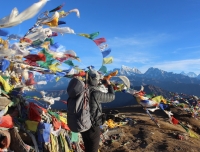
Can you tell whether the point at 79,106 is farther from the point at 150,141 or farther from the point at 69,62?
the point at 150,141

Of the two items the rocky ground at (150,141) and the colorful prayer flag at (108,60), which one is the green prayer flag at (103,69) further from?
the rocky ground at (150,141)

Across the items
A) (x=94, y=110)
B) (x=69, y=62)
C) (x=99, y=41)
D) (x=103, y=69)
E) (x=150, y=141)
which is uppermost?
(x=99, y=41)

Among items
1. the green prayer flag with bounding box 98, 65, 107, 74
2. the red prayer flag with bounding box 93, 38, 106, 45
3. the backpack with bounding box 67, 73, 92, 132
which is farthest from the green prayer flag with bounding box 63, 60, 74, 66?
the backpack with bounding box 67, 73, 92, 132

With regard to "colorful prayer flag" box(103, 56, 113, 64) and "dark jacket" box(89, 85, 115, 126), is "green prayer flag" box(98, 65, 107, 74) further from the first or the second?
"dark jacket" box(89, 85, 115, 126)

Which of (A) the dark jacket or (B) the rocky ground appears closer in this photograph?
(A) the dark jacket

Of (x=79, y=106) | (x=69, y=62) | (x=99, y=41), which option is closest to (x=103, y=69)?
(x=99, y=41)

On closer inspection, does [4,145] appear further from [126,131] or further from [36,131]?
[126,131]

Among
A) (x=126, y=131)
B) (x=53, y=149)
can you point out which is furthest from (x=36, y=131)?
(x=126, y=131)

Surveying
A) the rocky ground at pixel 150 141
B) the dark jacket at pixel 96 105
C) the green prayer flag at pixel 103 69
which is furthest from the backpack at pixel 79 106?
the rocky ground at pixel 150 141

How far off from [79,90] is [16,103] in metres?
2.62

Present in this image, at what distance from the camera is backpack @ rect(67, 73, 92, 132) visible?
15.0 ft

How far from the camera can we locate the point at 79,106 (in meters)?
4.61

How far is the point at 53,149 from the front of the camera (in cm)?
621

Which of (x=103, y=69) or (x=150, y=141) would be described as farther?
(x=150, y=141)
